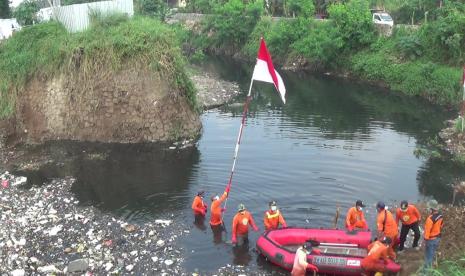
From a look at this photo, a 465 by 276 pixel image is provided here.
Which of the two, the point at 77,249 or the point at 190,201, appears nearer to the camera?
the point at 77,249

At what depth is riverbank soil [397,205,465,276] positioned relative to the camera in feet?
38.0

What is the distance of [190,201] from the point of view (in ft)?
57.2

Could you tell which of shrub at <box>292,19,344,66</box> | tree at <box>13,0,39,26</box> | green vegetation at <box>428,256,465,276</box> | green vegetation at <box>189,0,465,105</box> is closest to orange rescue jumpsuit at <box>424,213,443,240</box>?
green vegetation at <box>428,256,465,276</box>

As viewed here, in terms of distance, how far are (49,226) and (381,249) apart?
10.5m

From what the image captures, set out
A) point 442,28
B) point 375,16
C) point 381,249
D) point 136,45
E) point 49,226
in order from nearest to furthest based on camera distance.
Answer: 1. point 381,249
2. point 49,226
3. point 136,45
4. point 442,28
5. point 375,16

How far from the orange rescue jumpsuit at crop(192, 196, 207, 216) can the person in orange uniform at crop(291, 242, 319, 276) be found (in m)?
4.64

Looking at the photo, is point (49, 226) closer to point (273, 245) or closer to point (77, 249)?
point (77, 249)

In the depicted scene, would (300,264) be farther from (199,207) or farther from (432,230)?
(199,207)

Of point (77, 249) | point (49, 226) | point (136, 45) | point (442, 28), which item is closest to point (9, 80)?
point (136, 45)

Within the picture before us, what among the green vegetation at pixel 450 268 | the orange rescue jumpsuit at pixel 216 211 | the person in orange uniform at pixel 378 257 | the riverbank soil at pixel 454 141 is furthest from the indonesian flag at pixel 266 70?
the riverbank soil at pixel 454 141

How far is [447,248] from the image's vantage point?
1218 centimetres

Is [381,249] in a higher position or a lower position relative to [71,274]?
higher

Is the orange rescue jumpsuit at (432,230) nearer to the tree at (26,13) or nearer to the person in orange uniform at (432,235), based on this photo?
the person in orange uniform at (432,235)

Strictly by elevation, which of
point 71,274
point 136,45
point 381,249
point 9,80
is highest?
point 136,45
